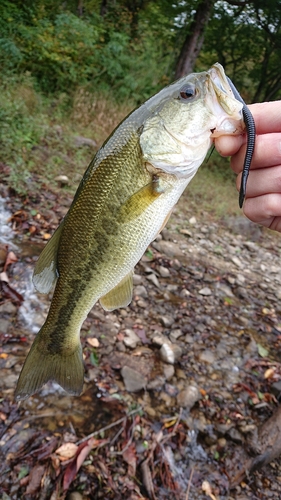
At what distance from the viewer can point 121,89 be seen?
32.9ft

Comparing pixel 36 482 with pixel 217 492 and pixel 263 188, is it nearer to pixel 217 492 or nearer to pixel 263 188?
pixel 217 492

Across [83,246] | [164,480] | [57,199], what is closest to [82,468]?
[164,480]

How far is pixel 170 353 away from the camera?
12.2 feet

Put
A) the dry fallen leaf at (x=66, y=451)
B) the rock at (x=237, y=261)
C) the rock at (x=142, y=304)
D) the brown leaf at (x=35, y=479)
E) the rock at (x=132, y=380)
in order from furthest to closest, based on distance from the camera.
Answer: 1. the rock at (x=237, y=261)
2. the rock at (x=142, y=304)
3. the rock at (x=132, y=380)
4. the dry fallen leaf at (x=66, y=451)
5. the brown leaf at (x=35, y=479)

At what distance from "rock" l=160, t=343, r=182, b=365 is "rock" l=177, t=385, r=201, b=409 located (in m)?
0.32

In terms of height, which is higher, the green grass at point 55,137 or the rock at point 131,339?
the green grass at point 55,137

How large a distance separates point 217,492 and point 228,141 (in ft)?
8.75

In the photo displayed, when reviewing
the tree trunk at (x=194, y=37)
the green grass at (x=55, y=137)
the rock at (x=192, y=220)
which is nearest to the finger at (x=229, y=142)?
the green grass at (x=55, y=137)

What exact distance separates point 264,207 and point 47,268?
1123mm

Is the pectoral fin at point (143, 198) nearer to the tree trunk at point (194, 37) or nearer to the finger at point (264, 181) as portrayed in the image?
the finger at point (264, 181)

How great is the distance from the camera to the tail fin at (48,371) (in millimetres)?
1824

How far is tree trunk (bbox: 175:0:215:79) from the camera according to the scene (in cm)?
973

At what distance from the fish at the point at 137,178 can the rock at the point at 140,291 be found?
2677 mm

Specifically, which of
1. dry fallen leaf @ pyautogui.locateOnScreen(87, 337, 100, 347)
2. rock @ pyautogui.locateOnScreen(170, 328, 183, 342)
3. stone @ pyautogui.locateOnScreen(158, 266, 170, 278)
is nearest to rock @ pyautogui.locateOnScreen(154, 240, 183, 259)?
stone @ pyautogui.locateOnScreen(158, 266, 170, 278)
